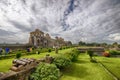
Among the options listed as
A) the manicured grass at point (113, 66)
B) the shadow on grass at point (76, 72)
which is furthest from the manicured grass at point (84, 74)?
the manicured grass at point (113, 66)

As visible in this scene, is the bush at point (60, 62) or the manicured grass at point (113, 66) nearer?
the bush at point (60, 62)

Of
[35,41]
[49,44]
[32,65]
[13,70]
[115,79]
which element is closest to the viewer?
[13,70]

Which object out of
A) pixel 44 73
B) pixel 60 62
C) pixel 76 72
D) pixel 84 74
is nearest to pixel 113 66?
pixel 84 74

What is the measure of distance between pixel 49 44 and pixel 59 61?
46.9 meters

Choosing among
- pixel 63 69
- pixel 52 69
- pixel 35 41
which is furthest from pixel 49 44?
pixel 52 69

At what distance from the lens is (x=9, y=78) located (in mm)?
5738

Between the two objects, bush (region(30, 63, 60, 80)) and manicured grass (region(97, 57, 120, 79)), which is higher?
bush (region(30, 63, 60, 80))

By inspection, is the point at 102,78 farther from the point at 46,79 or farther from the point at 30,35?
the point at 30,35

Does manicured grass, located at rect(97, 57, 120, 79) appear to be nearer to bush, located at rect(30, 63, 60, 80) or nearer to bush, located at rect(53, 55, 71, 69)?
bush, located at rect(53, 55, 71, 69)

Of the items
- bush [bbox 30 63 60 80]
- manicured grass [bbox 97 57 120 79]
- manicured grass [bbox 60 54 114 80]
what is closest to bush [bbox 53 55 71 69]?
manicured grass [bbox 60 54 114 80]

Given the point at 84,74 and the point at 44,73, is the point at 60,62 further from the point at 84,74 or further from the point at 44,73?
the point at 44,73

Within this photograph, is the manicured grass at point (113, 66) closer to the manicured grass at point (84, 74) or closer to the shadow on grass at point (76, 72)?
the manicured grass at point (84, 74)

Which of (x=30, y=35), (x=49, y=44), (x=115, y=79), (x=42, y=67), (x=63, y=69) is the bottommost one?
(x=115, y=79)

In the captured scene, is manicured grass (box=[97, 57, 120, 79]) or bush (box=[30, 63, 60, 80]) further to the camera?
manicured grass (box=[97, 57, 120, 79])
